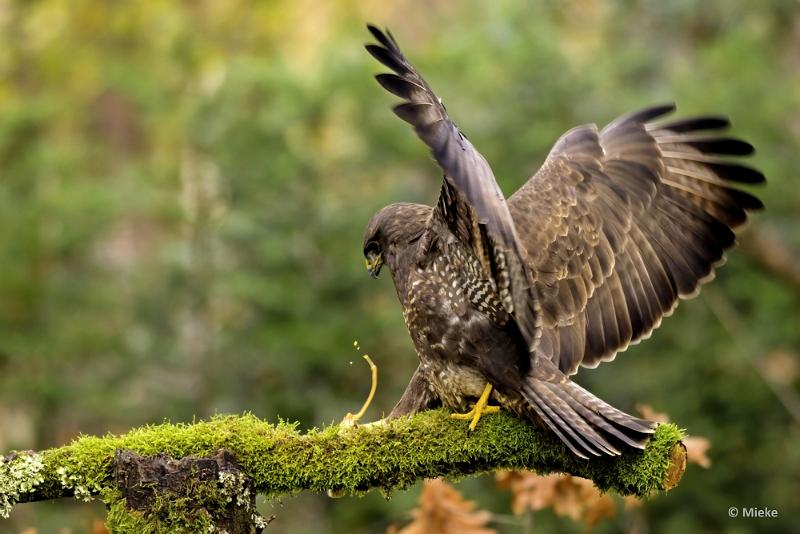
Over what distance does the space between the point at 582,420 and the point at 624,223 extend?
5.13 ft

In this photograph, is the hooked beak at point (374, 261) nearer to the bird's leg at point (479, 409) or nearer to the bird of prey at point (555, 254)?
the bird of prey at point (555, 254)

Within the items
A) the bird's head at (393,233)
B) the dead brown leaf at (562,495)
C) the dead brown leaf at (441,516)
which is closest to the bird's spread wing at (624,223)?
the bird's head at (393,233)

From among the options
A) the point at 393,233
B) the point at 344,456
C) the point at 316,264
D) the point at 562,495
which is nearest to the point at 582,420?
the point at 344,456

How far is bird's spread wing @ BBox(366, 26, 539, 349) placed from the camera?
4414 mm

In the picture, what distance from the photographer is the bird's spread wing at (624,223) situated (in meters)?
5.76

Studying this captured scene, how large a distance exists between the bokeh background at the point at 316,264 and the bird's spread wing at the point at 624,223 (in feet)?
19.7

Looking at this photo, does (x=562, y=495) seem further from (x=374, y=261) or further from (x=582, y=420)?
(x=374, y=261)

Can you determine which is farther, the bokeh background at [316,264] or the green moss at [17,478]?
the bokeh background at [316,264]

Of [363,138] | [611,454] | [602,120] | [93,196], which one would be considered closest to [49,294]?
[93,196]

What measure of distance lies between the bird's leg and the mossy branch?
0.13 feet

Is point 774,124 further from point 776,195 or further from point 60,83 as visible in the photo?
point 60,83

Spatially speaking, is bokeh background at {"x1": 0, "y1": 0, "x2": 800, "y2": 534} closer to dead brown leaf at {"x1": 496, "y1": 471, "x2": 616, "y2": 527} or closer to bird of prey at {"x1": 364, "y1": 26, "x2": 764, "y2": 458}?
dead brown leaf at {"x1": 496, "y1": 471, "x2": 616, "y2": 527}

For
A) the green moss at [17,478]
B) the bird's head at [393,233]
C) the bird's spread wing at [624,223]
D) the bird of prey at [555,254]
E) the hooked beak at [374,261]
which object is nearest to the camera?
the green moss at [17,478]

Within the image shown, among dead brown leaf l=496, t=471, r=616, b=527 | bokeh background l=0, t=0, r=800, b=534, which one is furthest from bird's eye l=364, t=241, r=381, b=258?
bokeh background l=0, t=0, r=800, b=534
